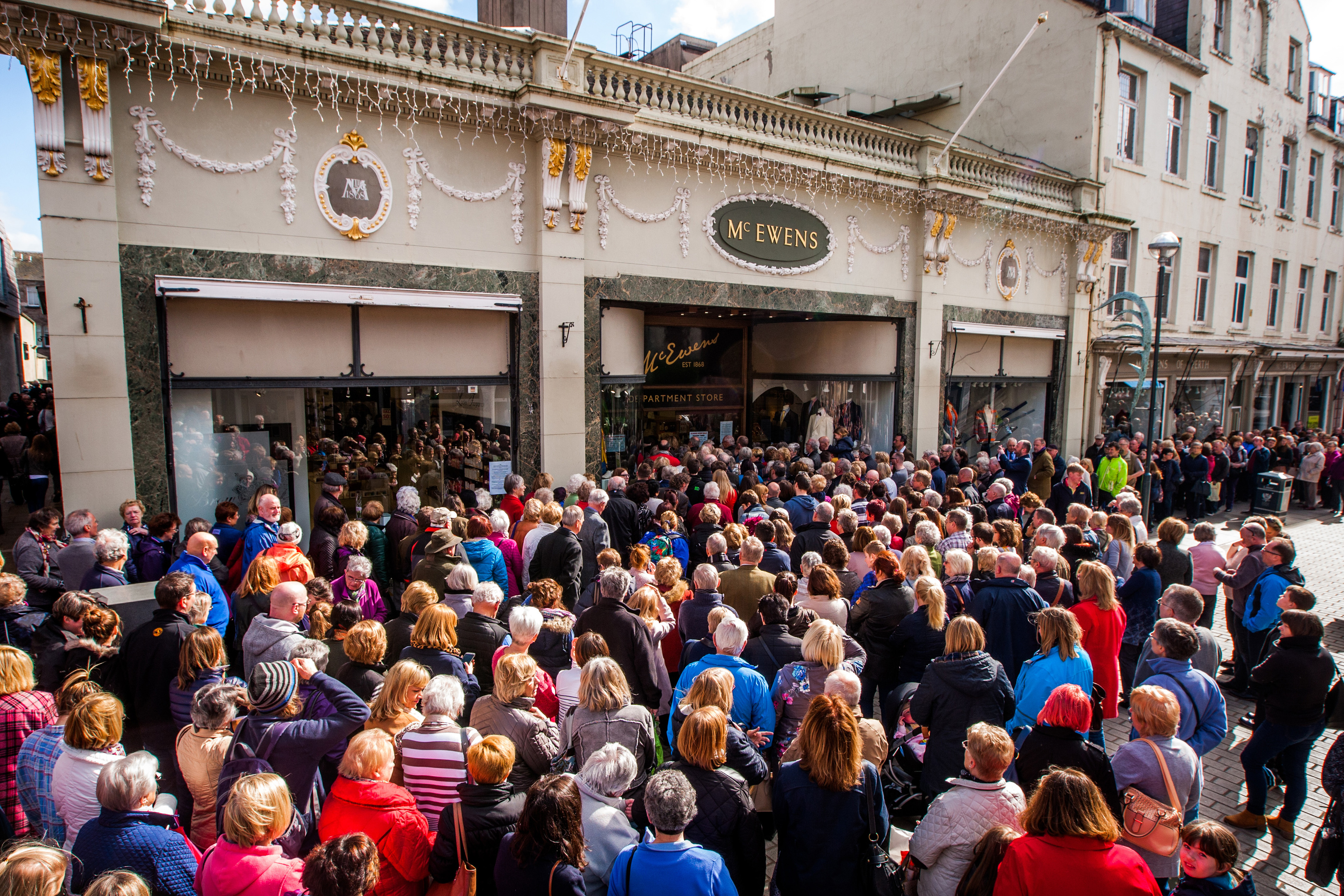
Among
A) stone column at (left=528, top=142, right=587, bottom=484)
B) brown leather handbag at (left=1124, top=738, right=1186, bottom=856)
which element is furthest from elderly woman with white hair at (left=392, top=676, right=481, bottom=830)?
stone column at (left=528, top=142, right=587, bottom=484)

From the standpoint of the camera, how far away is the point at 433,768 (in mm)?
3459

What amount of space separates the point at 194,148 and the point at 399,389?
10.8 ft

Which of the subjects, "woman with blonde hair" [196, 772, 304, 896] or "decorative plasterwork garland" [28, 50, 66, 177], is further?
"decorative plasterwork garland" [28, 50, 66, 177]

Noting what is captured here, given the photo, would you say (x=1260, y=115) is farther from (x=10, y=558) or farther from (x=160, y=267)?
(x=10, y=558)

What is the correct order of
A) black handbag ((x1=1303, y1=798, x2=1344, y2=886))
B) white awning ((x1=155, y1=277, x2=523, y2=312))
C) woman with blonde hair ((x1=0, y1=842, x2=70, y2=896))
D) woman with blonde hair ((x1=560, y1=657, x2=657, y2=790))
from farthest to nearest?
white awning ((x1=155, y1=277, x2=523, y2=312))
black handbag ((x1=1303, y1=798, x2=1344, y2=886))
woman with blonde hair ((x1=560, y1=657, x2=657, y2=790))
woman with blonde hair ((x1=0, y1=842, x2=70, y2=896))

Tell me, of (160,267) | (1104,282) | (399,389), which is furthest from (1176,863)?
(1104,282)

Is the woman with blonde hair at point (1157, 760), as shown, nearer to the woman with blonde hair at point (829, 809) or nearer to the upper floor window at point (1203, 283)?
the woman with blonde hair at point (829, 809)

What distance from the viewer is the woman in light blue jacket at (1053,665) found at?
14.6 feet

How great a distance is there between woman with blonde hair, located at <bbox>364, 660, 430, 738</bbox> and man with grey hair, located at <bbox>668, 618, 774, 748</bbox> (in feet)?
4.54

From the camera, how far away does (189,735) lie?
138 inches

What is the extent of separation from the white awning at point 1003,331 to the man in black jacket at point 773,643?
11.7 meters

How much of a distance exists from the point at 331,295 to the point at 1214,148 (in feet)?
73.6

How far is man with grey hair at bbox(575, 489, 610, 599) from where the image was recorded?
742 centimetres

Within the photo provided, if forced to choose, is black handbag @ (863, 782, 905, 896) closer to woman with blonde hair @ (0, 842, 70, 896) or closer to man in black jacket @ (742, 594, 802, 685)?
man in black jacket @ (742, 594, 802, 685)
